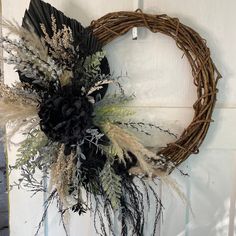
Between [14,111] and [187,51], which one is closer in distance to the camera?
[14,111]

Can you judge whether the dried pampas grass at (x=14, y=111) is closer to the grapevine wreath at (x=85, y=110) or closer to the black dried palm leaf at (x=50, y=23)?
the grapevine wreath at (x=85, y=110)

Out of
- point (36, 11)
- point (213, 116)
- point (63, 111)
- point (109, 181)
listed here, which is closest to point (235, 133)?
point (213, 116)

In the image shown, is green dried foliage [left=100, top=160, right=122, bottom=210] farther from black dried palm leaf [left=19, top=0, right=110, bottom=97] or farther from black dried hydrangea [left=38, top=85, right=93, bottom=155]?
black dried palm leaf [left=19, top=0, right=110, bottom=97]

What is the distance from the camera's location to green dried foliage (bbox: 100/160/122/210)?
2.80 ft

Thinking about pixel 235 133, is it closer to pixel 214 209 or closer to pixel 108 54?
pixel 214 209

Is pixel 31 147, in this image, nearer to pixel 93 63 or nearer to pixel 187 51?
pixel 93 63

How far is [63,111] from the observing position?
2.56ft

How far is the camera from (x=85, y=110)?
801 millimetres

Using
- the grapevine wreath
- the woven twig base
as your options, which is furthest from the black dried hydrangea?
the woven twig base

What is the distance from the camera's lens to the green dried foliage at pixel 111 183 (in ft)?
2.80

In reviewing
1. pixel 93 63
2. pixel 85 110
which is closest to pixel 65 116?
pixel 85 110

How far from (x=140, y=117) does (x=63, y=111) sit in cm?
31

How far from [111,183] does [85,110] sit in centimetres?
22

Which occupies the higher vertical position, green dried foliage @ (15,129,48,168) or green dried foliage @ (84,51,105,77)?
green dried foliage @ (84,51,105,77)
